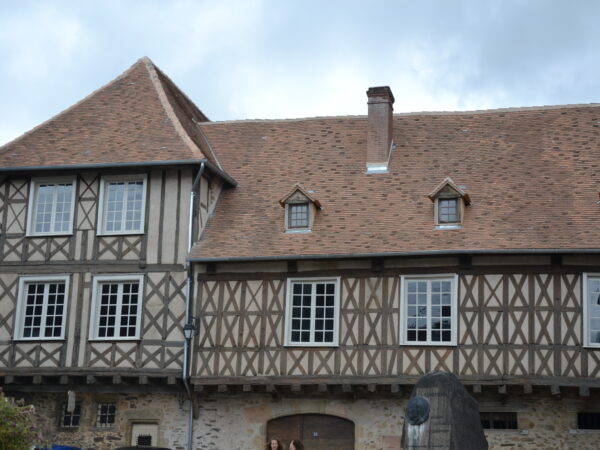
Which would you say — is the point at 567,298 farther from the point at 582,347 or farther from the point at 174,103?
the point at 174,103

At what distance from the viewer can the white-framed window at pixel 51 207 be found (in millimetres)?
22469

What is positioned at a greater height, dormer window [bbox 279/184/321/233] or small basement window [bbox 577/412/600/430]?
dormer window [bbox 279/184/321/233]

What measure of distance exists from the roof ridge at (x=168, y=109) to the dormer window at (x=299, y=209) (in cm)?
195

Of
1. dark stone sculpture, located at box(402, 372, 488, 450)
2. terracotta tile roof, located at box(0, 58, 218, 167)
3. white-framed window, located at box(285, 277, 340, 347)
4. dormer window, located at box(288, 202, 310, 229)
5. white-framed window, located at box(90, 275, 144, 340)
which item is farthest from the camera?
terracotta tile roof, located at box(0, 58, 218, 167)

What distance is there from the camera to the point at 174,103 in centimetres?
2466

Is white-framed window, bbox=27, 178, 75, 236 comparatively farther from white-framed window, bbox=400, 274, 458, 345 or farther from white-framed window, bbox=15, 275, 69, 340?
white-framed window, bbox=400, 274, 458, 345

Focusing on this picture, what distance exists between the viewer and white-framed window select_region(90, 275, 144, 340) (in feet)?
70.9

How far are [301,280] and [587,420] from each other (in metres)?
5.85

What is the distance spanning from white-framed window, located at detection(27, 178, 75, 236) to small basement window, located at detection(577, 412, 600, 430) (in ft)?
34.7

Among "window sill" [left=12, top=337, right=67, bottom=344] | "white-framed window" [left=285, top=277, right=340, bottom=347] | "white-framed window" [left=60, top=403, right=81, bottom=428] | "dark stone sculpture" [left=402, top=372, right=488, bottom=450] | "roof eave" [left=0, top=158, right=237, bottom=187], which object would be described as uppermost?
"roof eave" [left=0, top=158, right=237, bottom=187]

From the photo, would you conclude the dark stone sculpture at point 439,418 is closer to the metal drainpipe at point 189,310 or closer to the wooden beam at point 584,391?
the wooden beam at point 584,391

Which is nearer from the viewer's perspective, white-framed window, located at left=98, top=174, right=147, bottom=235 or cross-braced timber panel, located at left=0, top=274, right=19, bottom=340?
cross-braced timber panel, located at left=0, top=274, right=19, bottom=340

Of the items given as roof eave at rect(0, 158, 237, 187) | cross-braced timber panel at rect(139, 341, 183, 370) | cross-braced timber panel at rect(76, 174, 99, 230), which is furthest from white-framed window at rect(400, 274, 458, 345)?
cross-braced timber panel at rect(76, 174, 99, 230)

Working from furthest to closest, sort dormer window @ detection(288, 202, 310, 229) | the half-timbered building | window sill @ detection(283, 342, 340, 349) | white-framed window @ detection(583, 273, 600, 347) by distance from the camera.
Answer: dormer window @ detection(288, 202, 310, 229) < window sill @ detection(283, 342, 340, 349) < the half-timbered building < white-framed window @ detection(583, 273, 600, 347)
